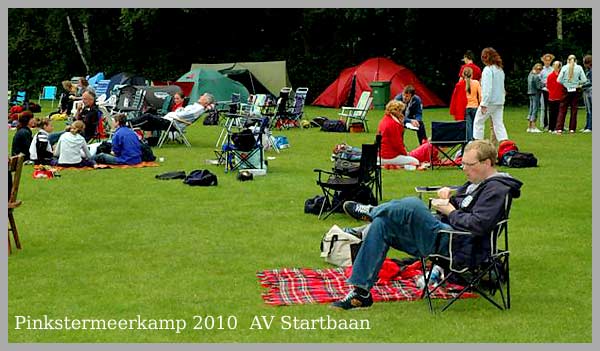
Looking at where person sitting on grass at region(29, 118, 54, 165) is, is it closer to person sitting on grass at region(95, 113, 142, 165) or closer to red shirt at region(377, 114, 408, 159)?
person sitting on grass at region(95, 113, 142, 165)

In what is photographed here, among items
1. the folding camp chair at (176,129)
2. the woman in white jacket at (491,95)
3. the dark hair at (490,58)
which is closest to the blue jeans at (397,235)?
the woman in white jacket at (491,95)

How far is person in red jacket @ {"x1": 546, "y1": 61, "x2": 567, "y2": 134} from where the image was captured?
20.3 m

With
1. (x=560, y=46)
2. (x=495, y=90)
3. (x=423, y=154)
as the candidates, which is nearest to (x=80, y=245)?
(x=423, y=154)

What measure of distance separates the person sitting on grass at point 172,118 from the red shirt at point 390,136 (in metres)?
5.44

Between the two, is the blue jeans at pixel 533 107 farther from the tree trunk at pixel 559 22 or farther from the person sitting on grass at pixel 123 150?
the tree trunk at pixel 559 22

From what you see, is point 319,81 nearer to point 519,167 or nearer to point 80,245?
point 519,167

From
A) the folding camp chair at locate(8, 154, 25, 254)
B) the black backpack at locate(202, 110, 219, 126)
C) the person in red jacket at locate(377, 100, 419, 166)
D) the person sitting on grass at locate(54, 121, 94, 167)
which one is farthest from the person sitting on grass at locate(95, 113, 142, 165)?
the black backpack at locate(202, 110, 219, 126)

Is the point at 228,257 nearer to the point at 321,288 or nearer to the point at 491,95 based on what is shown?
the point at 321,288

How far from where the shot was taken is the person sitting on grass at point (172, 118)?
18.1m

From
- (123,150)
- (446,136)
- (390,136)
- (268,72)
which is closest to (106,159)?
(123,150)

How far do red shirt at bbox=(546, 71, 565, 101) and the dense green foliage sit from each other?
11.4 metres

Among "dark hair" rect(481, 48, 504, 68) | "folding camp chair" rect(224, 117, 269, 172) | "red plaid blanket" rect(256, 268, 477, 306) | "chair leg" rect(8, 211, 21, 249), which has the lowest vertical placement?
"red plaid blanket" rect(256, 268, 477, 306)

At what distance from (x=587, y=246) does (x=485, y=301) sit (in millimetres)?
2266

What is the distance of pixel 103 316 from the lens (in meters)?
6.60
